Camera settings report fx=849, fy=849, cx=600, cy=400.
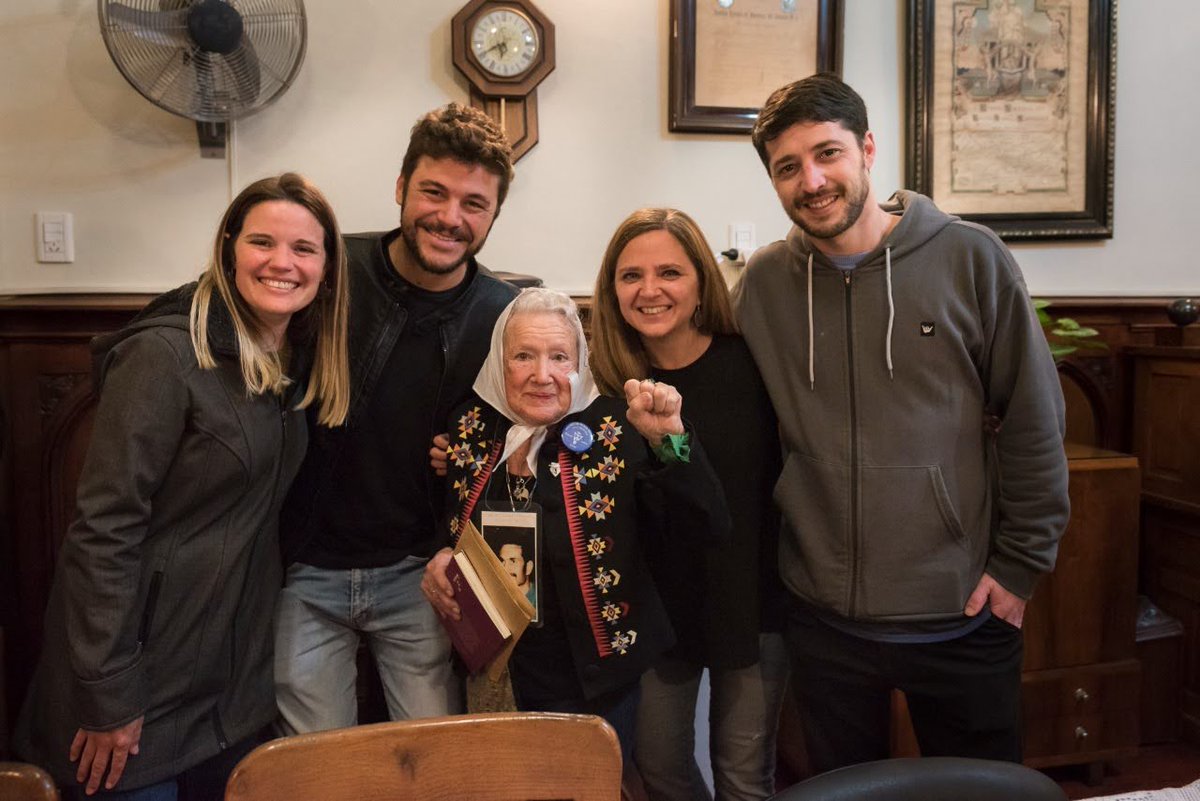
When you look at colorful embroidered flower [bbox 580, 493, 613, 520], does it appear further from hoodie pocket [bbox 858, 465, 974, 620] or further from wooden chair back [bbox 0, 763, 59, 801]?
wooden chair back [bbox 0, 763, 59, 801]

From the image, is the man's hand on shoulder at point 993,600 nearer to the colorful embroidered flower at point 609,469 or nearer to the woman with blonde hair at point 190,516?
the colorful embroidered flower at point 609,469

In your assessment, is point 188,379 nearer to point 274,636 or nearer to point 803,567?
point 274,636

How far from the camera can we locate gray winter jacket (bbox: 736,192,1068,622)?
1531mm

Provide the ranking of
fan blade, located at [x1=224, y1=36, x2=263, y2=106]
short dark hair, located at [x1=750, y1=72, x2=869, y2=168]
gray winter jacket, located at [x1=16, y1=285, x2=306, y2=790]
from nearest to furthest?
gray winter jacket, located at [x1=16, y1=285, x2=306, y2=790], short dark hair, located at [x1=750, y1=72, x2=869, y2=168], fan blade, located at [x1=224, y1=36, x2=263, y2=106]

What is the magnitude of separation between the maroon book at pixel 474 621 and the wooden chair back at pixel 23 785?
0.65 m

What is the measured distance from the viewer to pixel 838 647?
5.27 ft

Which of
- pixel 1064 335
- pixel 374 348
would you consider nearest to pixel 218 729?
pixel 374 348

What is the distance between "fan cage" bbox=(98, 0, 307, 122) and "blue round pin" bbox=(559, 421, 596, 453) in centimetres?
149

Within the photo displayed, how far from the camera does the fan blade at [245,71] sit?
2.29m

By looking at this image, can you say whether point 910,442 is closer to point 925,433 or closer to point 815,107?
point 925,433

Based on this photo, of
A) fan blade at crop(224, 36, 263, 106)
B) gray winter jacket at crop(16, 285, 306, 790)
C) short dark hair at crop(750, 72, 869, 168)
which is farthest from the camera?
fan blade at crop(224, 36, 263, 106)

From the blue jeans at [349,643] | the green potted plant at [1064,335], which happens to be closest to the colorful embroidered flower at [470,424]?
the blue jeans at [349,643]

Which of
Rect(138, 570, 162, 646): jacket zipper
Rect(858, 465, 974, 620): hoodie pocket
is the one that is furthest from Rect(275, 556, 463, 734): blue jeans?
Rect(858, 465, 974, 620): hoodie pocket

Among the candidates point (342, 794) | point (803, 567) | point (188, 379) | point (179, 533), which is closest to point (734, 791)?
point (803, 567)
